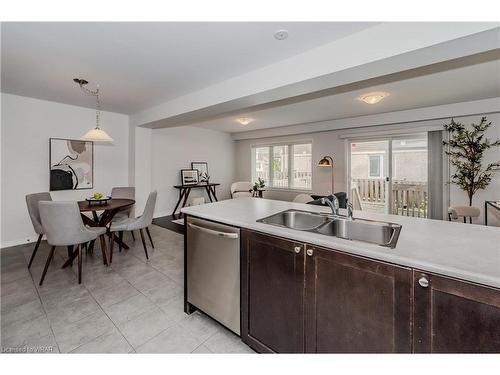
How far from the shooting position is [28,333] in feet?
5.58

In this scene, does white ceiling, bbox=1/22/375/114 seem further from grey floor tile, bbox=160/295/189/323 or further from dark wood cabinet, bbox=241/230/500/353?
grey floor tile, bbox=160/295/189/323

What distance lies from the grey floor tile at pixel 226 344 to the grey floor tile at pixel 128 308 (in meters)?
0.73

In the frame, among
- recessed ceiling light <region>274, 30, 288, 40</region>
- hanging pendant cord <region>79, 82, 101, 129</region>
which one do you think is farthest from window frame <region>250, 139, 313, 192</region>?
recessed ceiling light <region>274, 30, 288, 40</region>

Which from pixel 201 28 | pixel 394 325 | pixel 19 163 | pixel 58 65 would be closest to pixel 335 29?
pixel 201 28

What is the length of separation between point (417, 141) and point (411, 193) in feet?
3.59

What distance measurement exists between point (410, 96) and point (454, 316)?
3862 mm

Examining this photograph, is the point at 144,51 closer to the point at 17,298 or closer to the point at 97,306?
the point at 97,306

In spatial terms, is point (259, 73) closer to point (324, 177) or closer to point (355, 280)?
point (355, 280)

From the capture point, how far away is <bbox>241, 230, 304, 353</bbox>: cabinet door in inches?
51.1

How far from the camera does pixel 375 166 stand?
5238 millimetres

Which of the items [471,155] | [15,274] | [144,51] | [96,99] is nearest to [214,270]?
[144,51]

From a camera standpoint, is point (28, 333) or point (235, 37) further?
point (235, 37)
